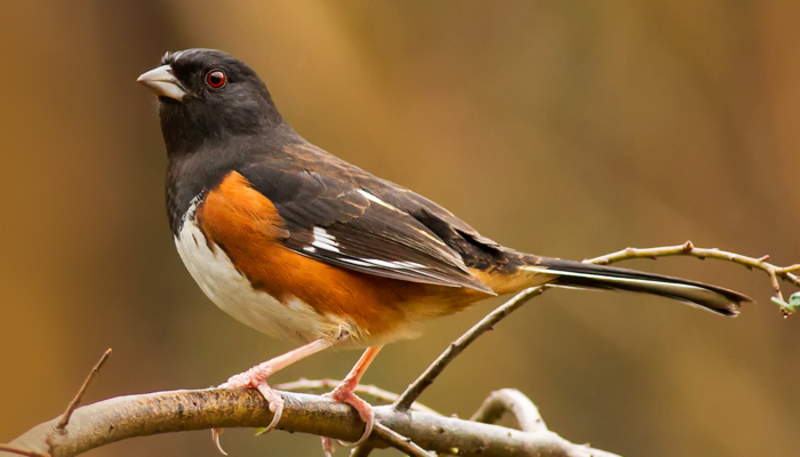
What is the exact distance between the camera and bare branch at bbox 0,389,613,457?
1337 mm

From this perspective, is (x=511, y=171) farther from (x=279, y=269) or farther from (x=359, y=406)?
(x=359, y=406)

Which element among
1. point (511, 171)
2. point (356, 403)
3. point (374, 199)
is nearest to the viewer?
point (356, 403)

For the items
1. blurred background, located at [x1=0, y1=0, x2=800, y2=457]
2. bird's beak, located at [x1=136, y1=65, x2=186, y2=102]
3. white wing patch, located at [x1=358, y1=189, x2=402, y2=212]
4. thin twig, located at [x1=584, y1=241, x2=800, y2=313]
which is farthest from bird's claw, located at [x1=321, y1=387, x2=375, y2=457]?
blurred background, located at [x1=0, y1=0, x2=800, y2=457]

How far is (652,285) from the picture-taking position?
7.40ft

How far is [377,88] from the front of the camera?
16.9 feet

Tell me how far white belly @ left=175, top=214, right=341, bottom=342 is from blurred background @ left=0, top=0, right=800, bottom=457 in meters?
2.49

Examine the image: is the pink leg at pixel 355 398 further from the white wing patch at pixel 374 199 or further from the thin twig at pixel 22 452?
the thin twig at pixel 22 452

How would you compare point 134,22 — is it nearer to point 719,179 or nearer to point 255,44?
point 255,44

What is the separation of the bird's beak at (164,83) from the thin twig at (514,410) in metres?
1.38

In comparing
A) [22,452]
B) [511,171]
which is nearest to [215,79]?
[22,452]

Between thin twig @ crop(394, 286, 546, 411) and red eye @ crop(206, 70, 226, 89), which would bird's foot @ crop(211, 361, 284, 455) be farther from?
red eye @ crop(206, 70, 226, 89)

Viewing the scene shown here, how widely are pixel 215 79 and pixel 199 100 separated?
0.10 meters

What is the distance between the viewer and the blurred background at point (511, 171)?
15.4 ft

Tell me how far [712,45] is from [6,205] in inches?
190
